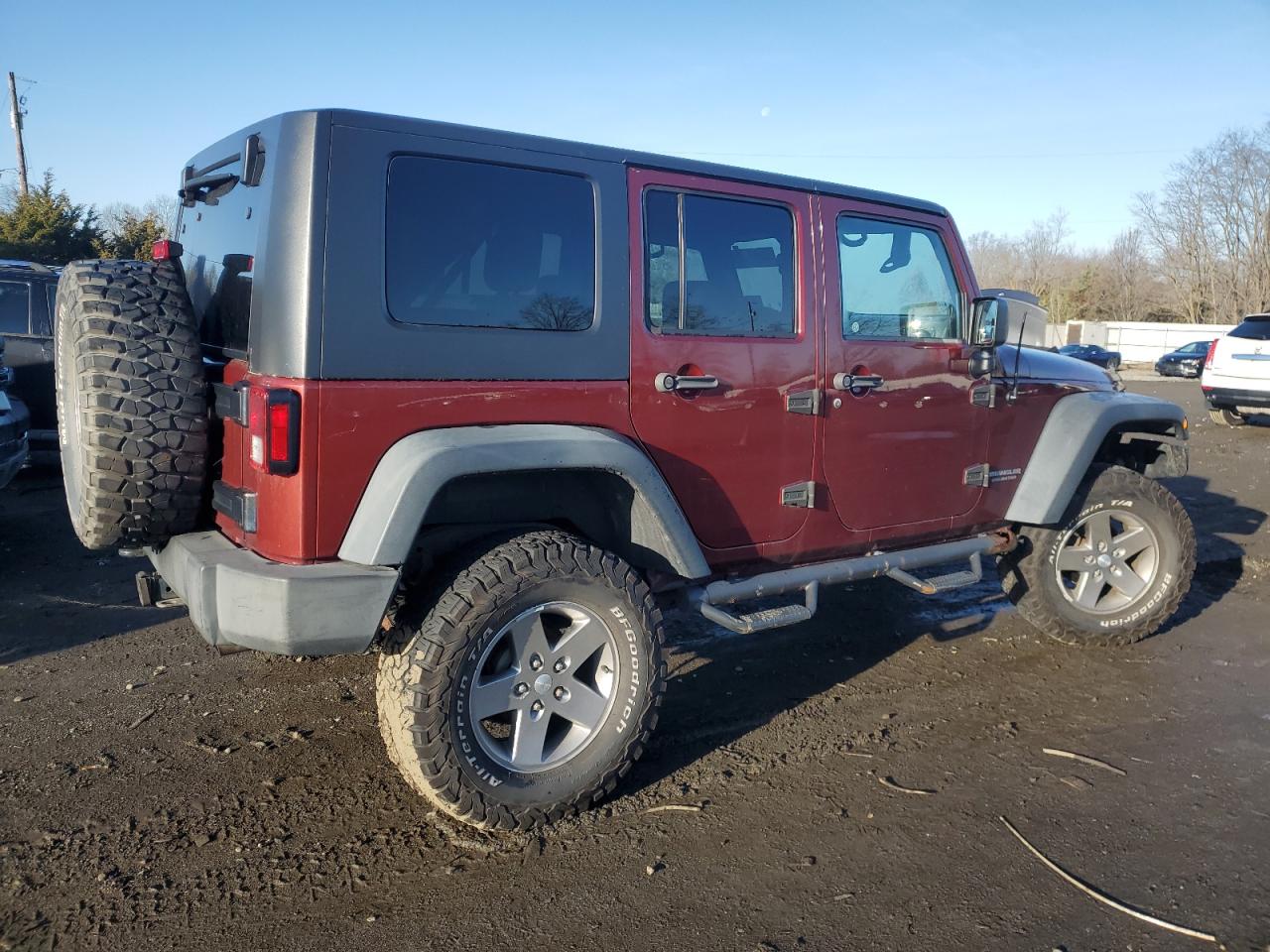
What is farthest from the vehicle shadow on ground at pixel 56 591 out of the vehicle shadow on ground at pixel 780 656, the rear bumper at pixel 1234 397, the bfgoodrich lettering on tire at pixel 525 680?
the rear bumper at pixel 1234 397

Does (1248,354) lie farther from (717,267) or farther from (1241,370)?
(717,267)

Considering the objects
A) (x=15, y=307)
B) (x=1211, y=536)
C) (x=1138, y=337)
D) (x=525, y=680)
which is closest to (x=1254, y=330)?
(x=1211, y=536)

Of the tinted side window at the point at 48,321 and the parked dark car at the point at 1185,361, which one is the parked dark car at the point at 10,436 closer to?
the tinted side window at the point at 48,321

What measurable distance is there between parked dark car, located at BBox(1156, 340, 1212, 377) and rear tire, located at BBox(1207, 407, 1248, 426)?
19964 millimetres

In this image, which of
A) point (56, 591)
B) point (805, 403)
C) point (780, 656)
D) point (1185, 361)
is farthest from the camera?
point (1185, 361)

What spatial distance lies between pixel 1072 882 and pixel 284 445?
8.70ft

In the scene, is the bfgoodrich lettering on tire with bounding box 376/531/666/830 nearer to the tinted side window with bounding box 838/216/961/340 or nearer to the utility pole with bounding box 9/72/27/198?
the tinted side window with bounding box 838/216/961/340

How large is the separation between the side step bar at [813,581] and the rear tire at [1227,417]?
1288cm

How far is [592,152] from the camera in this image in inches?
127

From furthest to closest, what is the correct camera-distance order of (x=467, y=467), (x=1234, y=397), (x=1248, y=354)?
(x=1234, y=397) < (x=1248, y=354) < (x=467, y=467)

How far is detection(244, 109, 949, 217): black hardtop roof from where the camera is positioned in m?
2.75

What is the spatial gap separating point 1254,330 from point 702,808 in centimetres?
1430

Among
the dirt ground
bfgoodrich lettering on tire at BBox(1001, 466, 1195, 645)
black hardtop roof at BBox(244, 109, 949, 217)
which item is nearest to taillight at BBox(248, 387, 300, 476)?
black hardtop roof at BBox(244, 109, 949, 217)

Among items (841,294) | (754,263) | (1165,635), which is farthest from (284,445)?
(1165,635)
